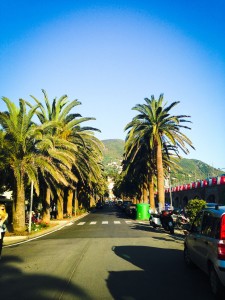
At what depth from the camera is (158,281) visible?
7129 millimetres

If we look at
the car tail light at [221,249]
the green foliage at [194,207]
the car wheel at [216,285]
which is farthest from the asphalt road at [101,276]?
the green foliage at [194,207]

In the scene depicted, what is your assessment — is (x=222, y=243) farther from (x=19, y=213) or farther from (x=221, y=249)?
(x=19, y=213)

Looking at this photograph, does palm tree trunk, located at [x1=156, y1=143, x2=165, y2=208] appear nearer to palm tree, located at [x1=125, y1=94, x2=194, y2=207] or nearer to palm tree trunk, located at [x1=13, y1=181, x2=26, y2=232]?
palm tree, located at [x1=125, y1=94, x2=194, y2=207]

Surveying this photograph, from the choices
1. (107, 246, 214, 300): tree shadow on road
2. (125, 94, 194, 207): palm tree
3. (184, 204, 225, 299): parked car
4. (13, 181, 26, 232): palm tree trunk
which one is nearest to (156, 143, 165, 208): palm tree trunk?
(125, 94, 194, 207): palm tree

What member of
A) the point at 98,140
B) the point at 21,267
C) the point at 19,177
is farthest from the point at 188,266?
the point at 98,140

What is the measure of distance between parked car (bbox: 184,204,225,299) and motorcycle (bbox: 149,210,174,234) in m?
12.0

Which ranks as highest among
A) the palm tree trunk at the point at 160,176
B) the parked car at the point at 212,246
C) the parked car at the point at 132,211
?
the palm tree trunk at the point at 160,176

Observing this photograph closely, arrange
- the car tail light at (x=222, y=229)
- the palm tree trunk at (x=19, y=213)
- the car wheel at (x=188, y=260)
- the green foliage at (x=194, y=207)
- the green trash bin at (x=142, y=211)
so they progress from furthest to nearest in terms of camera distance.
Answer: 1. the green trash bin at (x=142, y=211)
2. the palm tree trunk at (x=19, y=213)
3. the green foliage at (x=194, y=207)
4. the car wheel at (x=188, y=260)
5. the car tail light at (x=222, y=229)

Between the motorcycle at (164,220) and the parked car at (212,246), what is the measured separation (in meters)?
12.0

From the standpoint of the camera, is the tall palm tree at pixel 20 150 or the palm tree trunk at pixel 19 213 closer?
the tall palm tree at pixel 20 150

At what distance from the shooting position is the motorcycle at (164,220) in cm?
2008

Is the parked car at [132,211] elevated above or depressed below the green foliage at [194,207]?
below

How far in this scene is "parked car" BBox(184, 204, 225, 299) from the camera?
18.8 feet

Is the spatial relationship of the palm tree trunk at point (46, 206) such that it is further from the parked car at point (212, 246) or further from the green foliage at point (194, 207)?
the parked car at point (212, 246)
